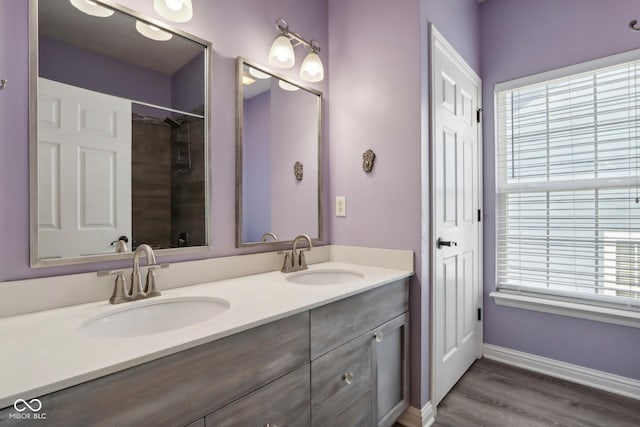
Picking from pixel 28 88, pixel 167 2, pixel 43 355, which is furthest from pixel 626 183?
pixel 28 88

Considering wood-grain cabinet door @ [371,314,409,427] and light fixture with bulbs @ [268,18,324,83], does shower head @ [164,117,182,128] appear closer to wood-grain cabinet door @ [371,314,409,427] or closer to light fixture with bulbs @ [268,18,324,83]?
light fixture with bulbs @ [268,18,324,83]

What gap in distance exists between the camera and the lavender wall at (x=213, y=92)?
3.12ft

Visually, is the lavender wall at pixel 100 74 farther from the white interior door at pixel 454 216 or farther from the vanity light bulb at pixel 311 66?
the white interior door at pixel 454 216

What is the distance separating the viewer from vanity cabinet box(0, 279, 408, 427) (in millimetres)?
→ 663

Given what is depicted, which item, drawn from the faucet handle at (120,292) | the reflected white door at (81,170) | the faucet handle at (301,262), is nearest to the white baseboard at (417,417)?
the faucet handle at (301,262)

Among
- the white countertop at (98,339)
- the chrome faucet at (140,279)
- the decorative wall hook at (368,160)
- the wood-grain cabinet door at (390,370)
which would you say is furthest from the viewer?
the decorative wall hook at (368,160)

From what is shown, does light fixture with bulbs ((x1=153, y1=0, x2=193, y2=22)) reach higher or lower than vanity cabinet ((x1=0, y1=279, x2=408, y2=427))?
higher

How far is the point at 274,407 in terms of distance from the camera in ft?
3.20

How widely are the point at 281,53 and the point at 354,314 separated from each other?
133cm

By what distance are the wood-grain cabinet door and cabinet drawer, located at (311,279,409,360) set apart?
6cm

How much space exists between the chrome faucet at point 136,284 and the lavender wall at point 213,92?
0.11 m

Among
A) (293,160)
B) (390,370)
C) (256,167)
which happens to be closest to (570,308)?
(390,370)

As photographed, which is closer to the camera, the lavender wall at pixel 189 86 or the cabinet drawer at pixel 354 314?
the cabinet drawer at pixel 354 314

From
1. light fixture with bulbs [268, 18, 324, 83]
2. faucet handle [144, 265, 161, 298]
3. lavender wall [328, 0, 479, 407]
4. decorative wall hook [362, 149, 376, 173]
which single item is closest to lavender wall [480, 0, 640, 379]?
lavender wall [328, 0, 479, 407]
